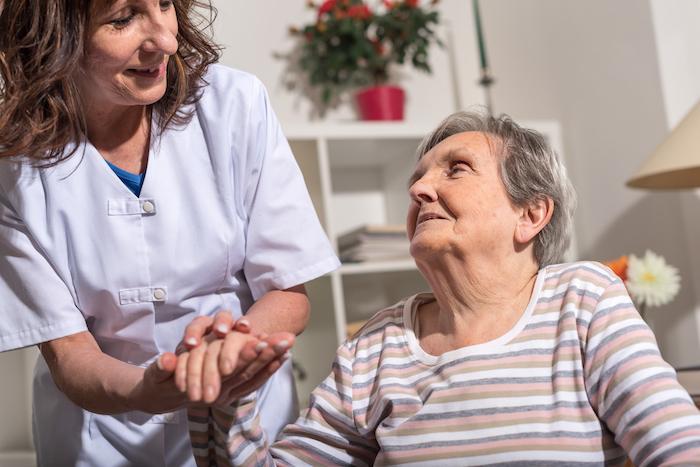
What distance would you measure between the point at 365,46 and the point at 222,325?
2.32m

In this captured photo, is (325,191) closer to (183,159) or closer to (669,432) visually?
(183,159)

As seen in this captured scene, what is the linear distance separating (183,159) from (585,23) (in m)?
2.36

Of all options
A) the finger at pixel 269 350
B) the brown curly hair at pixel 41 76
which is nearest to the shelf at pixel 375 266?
the brown curly hair at pixel 41 76

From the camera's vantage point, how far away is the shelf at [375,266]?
9.54 ft

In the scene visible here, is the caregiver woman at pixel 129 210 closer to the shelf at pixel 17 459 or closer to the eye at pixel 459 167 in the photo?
the eye at pixel 459 167

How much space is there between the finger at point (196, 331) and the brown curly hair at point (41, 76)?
0.44 m

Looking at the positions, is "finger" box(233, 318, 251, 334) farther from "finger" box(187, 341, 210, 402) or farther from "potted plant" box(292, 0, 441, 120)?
"potted plant" box(292, 0, 441, 120)

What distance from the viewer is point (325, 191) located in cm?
290

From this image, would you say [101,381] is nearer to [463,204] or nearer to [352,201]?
[463,204]

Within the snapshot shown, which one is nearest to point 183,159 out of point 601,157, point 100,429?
point 100,429

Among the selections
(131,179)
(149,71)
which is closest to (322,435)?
(131,179)

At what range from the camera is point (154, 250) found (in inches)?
54.6

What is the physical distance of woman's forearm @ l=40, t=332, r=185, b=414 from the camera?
42.1 inches

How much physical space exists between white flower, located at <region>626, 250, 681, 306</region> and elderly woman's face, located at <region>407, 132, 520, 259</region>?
1360mm
